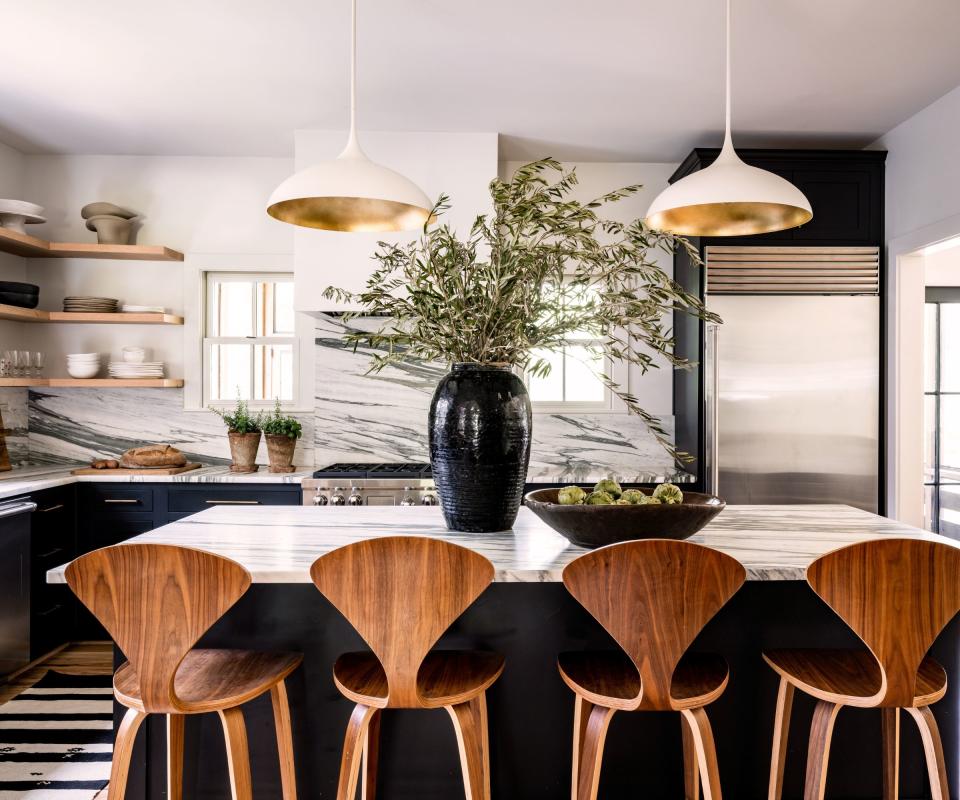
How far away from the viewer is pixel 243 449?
3.98 meters

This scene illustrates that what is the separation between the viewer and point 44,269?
4.25 m

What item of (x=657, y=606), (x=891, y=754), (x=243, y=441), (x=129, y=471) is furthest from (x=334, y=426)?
(x=891, y=754)

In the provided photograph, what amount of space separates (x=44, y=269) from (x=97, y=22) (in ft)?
6.71

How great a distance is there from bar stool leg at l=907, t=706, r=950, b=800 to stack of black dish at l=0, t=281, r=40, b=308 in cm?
437

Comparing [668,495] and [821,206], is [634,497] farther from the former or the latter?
[821,206]

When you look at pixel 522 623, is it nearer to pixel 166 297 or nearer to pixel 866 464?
pixel 866 464

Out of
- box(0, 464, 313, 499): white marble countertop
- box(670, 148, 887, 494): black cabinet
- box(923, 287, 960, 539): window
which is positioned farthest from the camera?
box(923, 287, 960, 539): window

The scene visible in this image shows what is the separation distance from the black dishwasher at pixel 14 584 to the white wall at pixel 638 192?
322 cm

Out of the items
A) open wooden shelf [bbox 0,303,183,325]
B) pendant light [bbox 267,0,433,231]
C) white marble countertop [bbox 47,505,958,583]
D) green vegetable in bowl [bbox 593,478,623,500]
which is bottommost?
white marble countertop [bbox 47,505,958,583]

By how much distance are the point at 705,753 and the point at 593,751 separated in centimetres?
24

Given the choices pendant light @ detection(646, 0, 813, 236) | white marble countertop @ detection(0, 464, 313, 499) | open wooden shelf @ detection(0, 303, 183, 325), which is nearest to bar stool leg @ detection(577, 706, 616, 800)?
pendant light @ detection(646, 0, 813, 236)

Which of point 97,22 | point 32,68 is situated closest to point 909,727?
point 97,22

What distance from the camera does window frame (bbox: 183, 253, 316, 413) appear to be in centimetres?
429

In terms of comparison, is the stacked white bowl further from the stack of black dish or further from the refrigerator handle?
the refrigerator handle
